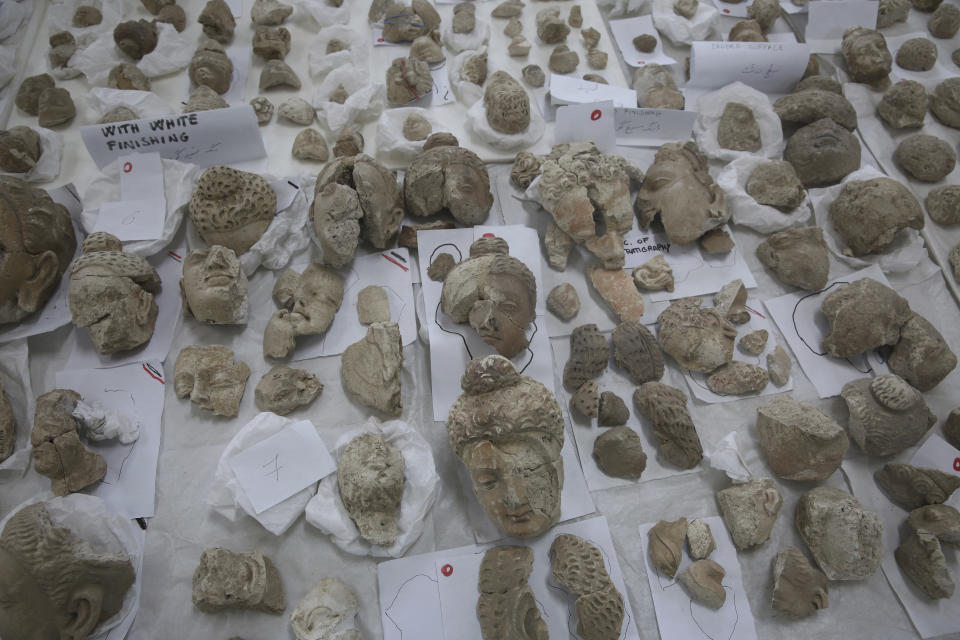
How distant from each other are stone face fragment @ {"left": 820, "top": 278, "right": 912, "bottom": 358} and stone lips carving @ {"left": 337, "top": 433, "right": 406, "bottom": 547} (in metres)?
2.23

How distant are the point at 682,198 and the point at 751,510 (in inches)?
63.2

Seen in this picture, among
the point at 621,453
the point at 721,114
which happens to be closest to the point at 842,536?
the point at 621,453

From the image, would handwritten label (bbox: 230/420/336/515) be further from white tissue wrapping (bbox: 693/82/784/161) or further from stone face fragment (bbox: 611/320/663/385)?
white tissue wrapping (bbox: 693/82/784/161)

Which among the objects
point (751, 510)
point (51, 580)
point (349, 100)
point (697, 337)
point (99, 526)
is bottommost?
point (751, 510)

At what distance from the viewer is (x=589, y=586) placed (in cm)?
228

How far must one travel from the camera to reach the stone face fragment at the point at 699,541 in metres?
2.45

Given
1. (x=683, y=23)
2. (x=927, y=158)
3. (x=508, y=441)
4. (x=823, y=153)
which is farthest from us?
(x=683, y=23)

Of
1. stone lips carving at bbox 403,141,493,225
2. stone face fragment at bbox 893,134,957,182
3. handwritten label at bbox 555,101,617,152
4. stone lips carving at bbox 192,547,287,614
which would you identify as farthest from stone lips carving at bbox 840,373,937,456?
stone lips carving at bbox 192,547,287,614

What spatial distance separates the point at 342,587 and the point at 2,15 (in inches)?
168

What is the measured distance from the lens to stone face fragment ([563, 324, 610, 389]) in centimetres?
278

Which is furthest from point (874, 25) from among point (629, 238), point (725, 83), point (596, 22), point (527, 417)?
point (527, 417)

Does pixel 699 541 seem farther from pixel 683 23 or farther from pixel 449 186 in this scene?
pixel 683 23

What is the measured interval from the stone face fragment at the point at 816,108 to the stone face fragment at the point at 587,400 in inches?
90.6

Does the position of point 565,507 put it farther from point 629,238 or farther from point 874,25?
point 874,25
